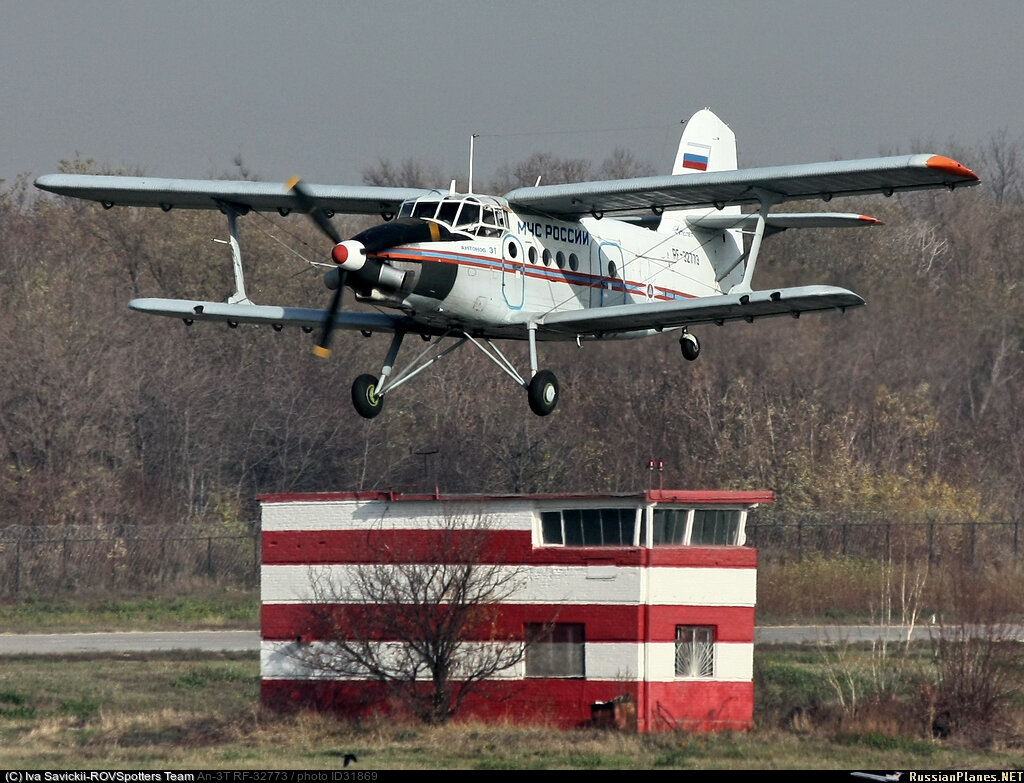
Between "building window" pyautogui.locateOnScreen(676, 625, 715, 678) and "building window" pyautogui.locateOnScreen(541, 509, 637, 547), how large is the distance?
2.01 m

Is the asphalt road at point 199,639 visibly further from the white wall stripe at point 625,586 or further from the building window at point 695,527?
the white wall stripe at point 625,586

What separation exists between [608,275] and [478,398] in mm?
29414

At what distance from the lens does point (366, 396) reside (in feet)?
82.0

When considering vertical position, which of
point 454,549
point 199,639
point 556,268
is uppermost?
point 556,268

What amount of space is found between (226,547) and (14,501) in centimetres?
970

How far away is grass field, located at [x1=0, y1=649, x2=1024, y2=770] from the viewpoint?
24219mm

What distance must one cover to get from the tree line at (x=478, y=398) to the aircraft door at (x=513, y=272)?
22516mm

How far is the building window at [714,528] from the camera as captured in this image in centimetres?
2914

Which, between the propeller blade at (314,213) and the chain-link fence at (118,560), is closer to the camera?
the propeller blade at (314,213)

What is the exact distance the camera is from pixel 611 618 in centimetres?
2788

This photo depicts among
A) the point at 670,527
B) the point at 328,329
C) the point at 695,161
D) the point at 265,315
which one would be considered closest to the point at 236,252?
the point at 265,315

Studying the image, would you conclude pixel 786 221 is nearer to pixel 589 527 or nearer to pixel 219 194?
pixel 589 527

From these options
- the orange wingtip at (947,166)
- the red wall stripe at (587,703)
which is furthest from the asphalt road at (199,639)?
the orange wingtip at (947,166)

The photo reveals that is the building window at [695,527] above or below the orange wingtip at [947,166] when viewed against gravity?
below
